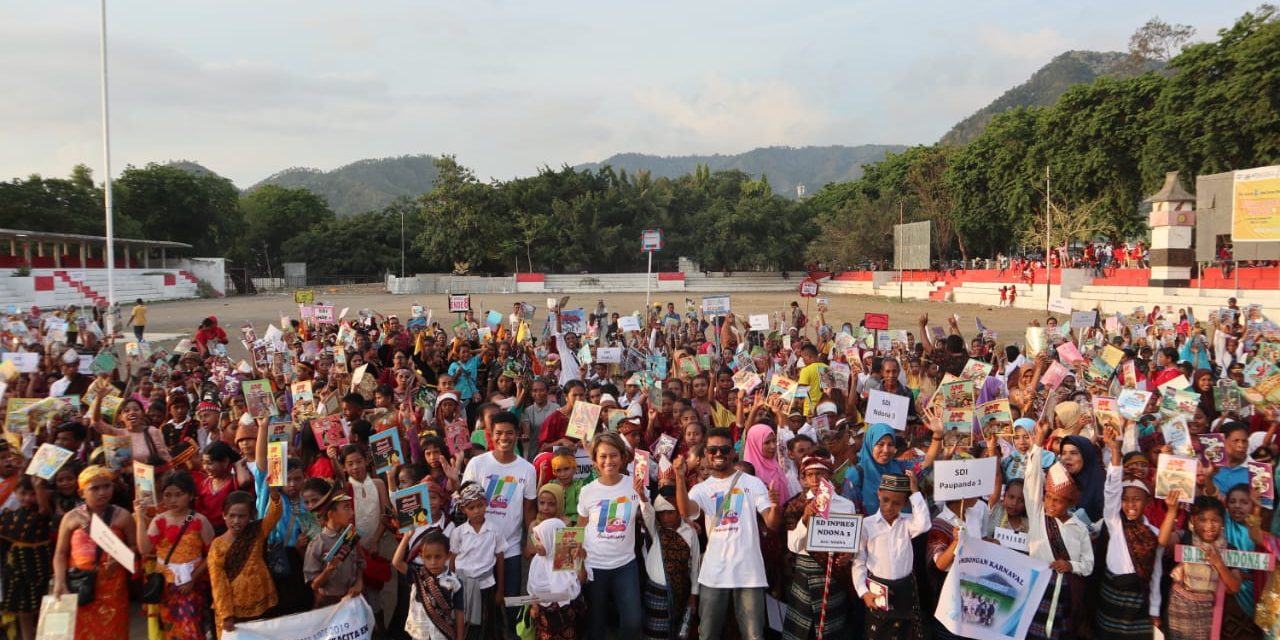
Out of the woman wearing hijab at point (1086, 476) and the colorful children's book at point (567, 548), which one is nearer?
the colorful children's book at point (567, 548)

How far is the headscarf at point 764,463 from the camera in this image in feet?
16.1

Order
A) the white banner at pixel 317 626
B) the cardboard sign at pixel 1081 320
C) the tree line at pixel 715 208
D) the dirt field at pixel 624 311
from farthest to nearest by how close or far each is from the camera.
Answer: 1. the tree line at pixel 715 208
2. the dirt field at pixel 624 311
3. the cardboard sign at pixel 1081 320
4. the white banner at pixel 317 626

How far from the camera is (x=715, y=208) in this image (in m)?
61.2

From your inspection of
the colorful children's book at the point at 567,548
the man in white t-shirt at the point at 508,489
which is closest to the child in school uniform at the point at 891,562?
the colorful children's book at the point at 567,548

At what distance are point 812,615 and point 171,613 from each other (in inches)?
142

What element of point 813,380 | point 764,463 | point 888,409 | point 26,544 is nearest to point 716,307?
point 813,380

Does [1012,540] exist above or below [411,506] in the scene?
below

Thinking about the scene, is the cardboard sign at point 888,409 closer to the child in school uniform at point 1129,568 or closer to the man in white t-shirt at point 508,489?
the child in school uniform at point 1129,568

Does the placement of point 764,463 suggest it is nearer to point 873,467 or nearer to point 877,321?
point 873,467

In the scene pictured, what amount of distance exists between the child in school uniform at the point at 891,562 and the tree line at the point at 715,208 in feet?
125

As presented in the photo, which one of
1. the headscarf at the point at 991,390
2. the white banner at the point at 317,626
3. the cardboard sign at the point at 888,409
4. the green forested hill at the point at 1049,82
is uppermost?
the green forested hill at the point at 1049,82

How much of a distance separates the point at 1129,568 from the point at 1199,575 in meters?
0.35

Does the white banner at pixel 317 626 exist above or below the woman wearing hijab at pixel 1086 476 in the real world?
below

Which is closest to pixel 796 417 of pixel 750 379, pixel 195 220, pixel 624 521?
pixel 750 379
